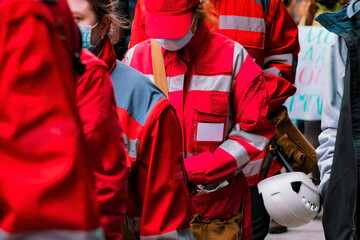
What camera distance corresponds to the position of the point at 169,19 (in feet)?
12.1

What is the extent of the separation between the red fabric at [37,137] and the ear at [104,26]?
1360mm

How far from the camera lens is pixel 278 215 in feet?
12.7

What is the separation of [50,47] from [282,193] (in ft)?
7.99

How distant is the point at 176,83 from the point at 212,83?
7.3 inches

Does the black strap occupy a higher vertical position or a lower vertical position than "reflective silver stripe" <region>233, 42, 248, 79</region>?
lower

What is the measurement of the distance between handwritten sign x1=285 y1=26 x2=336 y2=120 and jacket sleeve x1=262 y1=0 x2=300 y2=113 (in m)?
1.79

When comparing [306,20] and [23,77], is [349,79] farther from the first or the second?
[306,20]

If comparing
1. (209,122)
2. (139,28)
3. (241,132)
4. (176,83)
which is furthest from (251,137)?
(139,28)

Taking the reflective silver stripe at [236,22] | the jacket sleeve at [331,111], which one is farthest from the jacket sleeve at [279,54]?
the jacket sleeve at [331,111]

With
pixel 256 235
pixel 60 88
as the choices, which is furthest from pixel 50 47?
pixel 256 235

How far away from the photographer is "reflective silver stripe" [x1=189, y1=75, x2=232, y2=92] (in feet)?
12.3

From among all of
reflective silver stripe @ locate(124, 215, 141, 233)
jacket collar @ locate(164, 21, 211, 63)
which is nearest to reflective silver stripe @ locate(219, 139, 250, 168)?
jacket collar @ locate(164, 21, 211, 63)

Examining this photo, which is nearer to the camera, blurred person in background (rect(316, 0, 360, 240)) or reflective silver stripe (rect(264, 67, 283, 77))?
blurred person in background (rect(316, 0, 360, 240))

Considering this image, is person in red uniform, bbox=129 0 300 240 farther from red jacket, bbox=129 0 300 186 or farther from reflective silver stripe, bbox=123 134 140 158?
reflective silver stripe, bbox=123 134 140 158
